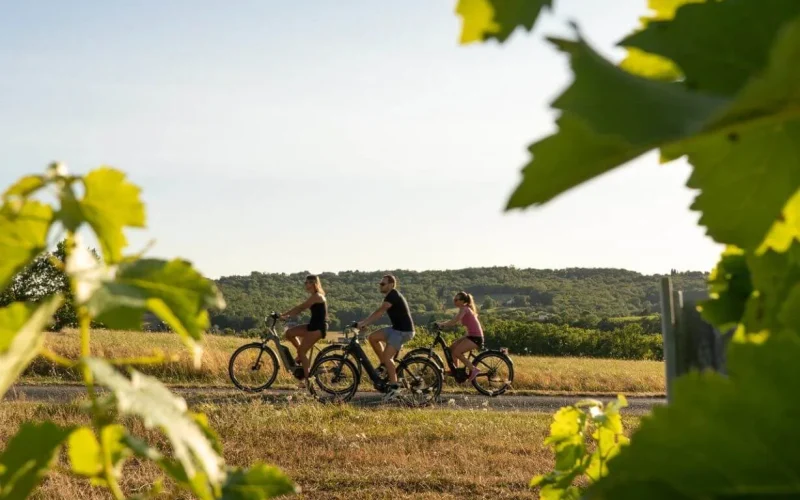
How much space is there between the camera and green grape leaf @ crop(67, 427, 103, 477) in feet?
1.49

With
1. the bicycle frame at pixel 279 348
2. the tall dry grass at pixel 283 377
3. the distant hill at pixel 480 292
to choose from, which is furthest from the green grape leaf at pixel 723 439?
the distant hill at pixel 480 292

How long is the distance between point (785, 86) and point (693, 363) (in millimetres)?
862

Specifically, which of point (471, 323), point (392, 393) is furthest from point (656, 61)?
point (471, 323)

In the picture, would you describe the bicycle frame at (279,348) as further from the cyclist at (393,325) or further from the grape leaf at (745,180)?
the grape leaf at (745,180)

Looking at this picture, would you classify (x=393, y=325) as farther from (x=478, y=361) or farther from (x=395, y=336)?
(x=478, y=361)

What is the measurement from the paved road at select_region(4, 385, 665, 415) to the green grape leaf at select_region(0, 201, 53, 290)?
10.1m

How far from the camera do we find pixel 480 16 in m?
0.43

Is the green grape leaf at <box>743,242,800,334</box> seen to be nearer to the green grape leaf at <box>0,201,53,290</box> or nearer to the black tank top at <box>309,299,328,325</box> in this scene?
the green grape leaf at <box>0,201,53,290</box>

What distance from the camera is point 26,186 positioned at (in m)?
0.40

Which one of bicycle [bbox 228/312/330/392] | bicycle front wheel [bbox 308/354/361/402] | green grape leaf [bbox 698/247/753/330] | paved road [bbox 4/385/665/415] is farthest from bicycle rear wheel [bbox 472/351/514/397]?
green grape leaf [bbox 698/247/753/330]

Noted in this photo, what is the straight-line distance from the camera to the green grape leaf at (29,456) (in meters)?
0.42

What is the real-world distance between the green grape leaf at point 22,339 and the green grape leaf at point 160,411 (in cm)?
3

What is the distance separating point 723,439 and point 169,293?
0.95 feet

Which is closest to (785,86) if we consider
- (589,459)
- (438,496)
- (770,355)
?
(770,355)
